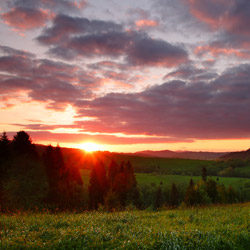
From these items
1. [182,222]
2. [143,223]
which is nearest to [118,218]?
[143,223]

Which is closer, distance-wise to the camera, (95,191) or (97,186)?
(95,191)

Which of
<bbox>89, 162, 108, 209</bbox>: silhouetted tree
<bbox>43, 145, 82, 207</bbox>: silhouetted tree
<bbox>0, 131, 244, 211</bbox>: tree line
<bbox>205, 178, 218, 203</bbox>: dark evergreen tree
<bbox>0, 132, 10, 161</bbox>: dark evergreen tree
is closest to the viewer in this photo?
<bbox>0, 131, 244, 211</bbox>: tree line

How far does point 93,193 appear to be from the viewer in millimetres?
79312

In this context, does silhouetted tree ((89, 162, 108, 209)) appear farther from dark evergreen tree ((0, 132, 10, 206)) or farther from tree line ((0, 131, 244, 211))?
dark evergreen tree ((0, 132, 10, 206))

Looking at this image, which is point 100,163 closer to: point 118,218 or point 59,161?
point 59,161

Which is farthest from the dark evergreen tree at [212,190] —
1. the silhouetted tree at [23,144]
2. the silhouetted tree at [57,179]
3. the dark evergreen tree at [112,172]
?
the silhouetted tree at [23,144]

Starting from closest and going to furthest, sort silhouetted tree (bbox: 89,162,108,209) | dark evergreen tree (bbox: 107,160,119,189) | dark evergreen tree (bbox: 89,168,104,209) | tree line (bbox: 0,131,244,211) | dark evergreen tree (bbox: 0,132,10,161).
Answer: tree line (bbox: 0,131,244,211) → dark evergreen tree (bbox: 0,132,10,161) → dark evergreen tree (bbox: 89,168,104,209) → silhouetted tree (bbox: 89,162,108,209) → dark evergreen tree (bbox: 107,160,119,189)

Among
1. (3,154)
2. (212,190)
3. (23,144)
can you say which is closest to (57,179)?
(23,144)

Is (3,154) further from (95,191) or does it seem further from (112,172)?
(112,172)

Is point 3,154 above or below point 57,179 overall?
above

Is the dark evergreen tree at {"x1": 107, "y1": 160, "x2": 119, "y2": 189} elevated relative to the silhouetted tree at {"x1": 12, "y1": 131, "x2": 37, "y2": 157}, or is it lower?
lower

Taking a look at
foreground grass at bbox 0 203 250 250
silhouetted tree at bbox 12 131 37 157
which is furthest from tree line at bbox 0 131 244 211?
foreground grass at bbox 0 203 250 250

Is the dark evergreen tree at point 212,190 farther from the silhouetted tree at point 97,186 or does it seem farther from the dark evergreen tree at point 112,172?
the dark evergreen tree at point 112,172

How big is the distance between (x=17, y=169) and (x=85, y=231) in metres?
32.9
